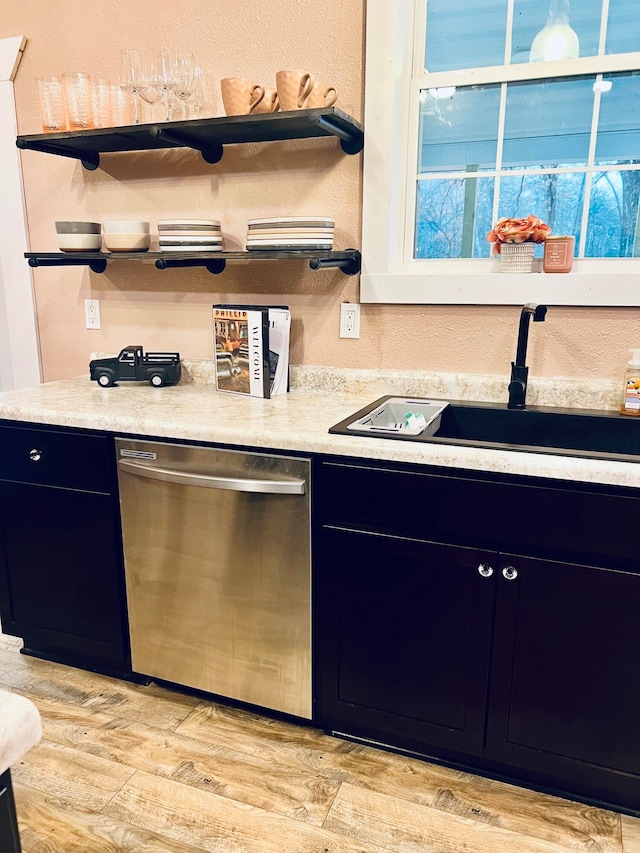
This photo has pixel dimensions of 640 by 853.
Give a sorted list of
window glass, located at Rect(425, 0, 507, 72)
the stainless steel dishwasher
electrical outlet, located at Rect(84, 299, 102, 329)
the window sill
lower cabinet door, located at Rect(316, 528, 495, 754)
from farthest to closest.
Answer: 1. electrical outlet, located at Rect(84, 299, 102, 329)
2. window glass, located at Rect(425, 0, 507, 72)
3. the window sill
4. the stainless steel dishwasher
5. lower cabinet door, located at Rect(316, 528, 495, 754)

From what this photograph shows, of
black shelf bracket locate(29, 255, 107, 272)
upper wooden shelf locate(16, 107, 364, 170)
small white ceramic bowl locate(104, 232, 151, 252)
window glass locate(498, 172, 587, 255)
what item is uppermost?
upper wooden shelf locate(16, 107, 364, 170)

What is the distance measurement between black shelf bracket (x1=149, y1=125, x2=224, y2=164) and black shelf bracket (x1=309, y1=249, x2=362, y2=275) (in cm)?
61

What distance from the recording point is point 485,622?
1.58m

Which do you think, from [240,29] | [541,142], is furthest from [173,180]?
[541,142]

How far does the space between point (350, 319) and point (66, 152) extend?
1238 mm

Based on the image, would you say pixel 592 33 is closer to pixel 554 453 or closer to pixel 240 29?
pixel 240 29

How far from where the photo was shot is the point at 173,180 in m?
2.32

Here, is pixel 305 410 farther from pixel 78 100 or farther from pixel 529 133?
pixel 78 100

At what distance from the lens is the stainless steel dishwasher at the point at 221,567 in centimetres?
172

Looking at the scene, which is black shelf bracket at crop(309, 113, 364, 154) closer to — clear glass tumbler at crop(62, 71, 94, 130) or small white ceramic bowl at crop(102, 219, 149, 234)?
small white ceramic bowl at crop(102, 219, 149, 234)

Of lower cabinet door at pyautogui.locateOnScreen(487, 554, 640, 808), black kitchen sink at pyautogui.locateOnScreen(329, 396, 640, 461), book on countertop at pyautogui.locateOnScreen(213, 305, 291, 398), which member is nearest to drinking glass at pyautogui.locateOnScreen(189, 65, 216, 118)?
book on countertop at pyautogui.locateOnScreen(213, 305, 291, 398)

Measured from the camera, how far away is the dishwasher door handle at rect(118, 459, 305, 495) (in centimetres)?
168

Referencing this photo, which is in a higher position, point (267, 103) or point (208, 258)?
point (267, 103)

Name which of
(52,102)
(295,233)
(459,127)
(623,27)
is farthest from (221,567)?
(623,27)
